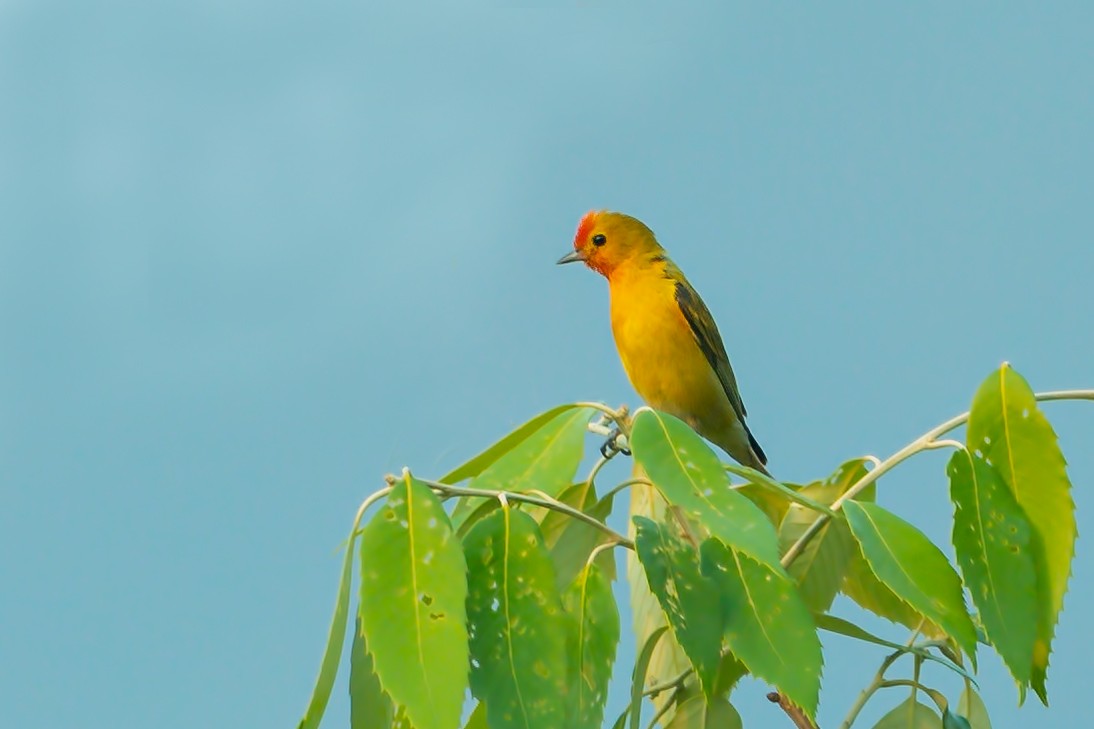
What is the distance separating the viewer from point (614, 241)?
15.6 feet

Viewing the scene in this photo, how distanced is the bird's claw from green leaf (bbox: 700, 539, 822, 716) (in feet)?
2.03

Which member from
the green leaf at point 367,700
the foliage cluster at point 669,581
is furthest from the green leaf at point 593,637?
the green leaf at point 367,700

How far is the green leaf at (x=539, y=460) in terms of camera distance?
2047 millimetres

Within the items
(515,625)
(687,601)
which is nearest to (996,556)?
(687,601)

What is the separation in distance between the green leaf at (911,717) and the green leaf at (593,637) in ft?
2.27

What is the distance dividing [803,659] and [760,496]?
68 centimetres

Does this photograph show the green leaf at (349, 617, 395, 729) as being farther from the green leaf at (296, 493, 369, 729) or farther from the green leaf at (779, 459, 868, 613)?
the green leaf at (779, 459, 868, 613)

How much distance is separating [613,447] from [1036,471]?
3.41 feet

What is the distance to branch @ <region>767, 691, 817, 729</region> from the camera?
197 centimetres

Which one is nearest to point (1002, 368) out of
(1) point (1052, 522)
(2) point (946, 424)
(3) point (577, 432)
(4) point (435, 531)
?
(2) point (946, 424)

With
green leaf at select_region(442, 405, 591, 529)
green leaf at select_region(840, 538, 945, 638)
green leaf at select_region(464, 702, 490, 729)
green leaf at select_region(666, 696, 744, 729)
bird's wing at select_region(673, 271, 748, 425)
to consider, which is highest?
bird's wing at select_region(673, 271, 748, 425)

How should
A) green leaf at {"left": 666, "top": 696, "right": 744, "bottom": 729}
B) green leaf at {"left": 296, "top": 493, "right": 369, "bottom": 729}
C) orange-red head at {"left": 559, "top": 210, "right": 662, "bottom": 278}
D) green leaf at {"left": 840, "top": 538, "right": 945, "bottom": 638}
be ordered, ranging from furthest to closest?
orange-red head at {"left": 559, "top": 210, "right": 662, "bottom": 278} → green leaf at {"left": 840, "top": 538, "right": 945, "bottom": 638} → green leaf at {"left": 666, "top": 696, "right": 744, "bottom": 729} → green leaf at {"left": 296, "top": 493, "right": 369, "bottom": 729}

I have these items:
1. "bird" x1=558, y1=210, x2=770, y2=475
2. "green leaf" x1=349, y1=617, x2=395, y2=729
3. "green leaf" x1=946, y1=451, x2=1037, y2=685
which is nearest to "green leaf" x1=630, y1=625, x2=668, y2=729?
"green leaf" x1=349, y1=617, x2=395, y2=729

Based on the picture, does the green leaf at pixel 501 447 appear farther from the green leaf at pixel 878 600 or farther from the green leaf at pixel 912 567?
the green leaf at pixel 878 600
